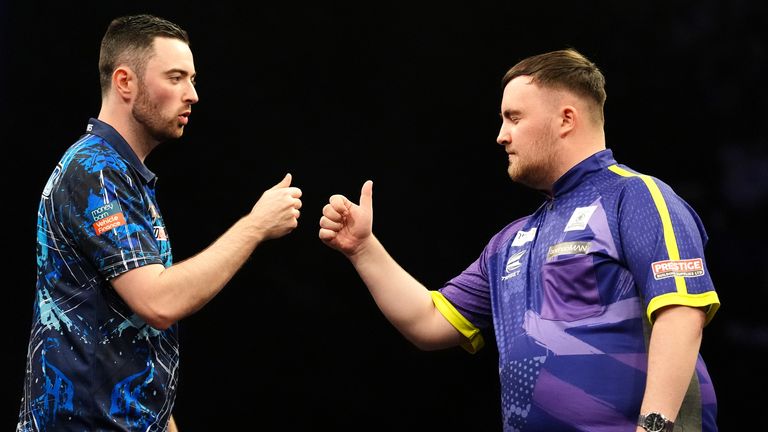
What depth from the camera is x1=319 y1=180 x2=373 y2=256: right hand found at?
2.47 meters

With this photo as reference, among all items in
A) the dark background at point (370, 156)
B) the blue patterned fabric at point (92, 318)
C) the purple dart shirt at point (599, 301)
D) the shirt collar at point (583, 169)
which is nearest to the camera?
the blue patterned fabric at point (92, 318)

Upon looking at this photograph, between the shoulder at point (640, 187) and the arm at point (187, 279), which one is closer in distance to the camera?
the arm at point (187, 279)

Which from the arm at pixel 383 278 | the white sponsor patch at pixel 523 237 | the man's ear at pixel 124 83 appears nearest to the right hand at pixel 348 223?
the arm at pixel 383 278

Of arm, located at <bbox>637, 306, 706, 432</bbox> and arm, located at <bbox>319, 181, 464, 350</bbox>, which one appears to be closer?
arm, located at <bbox>637, 306, 706, 432</bbox>

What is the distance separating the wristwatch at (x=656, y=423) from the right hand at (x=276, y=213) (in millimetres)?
863

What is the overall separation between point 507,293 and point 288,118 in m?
1.70

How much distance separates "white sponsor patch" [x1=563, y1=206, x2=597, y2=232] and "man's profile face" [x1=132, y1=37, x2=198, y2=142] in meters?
0.95

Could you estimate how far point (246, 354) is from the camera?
11.8 ft

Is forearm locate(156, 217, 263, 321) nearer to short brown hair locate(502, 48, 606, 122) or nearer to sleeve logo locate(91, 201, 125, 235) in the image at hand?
sleeve logo locate(91, 201, 125, 235)

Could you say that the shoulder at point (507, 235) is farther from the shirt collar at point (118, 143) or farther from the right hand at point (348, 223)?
the shirt collar at point (118, 143)

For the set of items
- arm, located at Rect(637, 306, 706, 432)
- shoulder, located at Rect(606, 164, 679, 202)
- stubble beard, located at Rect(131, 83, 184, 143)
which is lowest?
arm, located at Rect(637, 306, 706, 432)

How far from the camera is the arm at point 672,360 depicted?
187cm

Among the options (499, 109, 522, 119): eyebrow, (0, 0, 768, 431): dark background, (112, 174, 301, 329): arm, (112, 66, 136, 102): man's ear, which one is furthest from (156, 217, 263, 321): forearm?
(0, 0, 768, 431): dark background

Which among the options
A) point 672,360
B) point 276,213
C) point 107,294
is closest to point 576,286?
point 672,360
